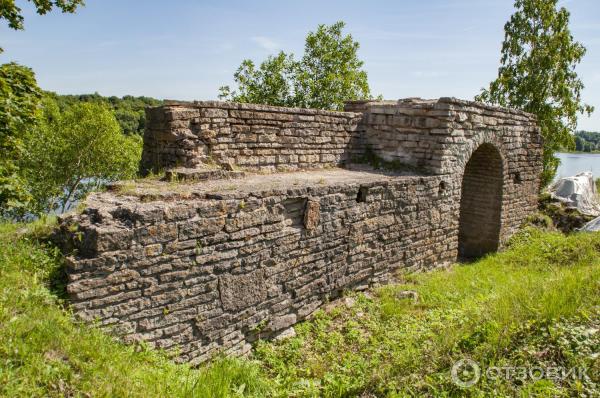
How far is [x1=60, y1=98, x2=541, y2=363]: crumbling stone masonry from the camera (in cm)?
374

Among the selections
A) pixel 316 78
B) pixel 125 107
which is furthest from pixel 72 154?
pixel 125 107

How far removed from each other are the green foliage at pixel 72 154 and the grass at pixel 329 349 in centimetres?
1768

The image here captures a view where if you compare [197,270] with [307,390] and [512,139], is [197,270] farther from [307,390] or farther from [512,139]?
[512,139]

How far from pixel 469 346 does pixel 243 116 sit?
4095 millimetres

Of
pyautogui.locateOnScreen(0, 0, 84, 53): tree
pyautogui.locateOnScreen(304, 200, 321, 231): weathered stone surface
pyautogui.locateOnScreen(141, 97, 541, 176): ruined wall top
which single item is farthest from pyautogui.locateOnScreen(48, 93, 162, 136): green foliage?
pyautogui.locateOnScreen(304, 200, 321, 231): weathered stone surface

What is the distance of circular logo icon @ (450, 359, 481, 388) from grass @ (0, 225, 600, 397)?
49 millimetres

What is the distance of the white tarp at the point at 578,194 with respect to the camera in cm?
1109

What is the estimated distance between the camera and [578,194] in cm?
1141

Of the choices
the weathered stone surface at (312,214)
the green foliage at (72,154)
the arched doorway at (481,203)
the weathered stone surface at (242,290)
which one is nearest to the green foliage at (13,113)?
the weathered stone surface at (242,290)

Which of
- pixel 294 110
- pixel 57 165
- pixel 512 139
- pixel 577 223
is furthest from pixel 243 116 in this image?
pixel 57 165

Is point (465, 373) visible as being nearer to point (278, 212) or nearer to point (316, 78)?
point (278, 212)

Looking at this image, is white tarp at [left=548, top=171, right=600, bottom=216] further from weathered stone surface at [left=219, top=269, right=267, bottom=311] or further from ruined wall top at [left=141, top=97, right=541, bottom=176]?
weathered stone surface at [left=219, top=269, right=267, bottom=311]

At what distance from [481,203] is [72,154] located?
1851 cm

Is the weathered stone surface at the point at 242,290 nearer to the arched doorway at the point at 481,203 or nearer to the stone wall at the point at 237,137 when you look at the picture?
the stone wall at the point at 237,137
